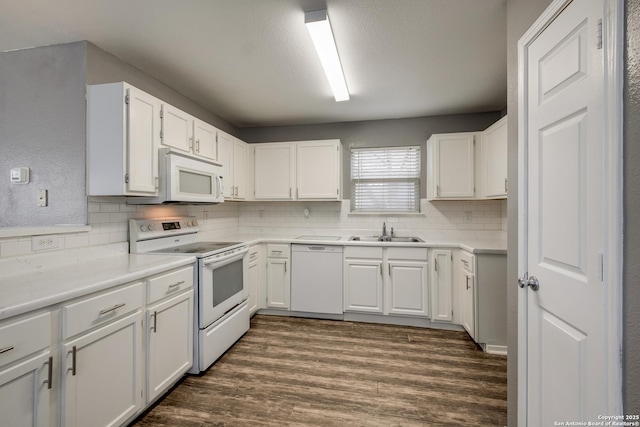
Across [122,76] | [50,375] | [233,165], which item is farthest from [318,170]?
[50,375]

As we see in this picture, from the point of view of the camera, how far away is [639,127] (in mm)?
750

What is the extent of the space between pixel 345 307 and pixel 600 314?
8.14ft

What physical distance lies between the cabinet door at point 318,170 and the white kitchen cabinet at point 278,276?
777 millimetres

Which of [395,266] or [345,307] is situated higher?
[395,266]

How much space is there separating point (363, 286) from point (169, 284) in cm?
200

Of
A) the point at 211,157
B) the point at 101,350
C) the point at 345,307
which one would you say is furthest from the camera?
the point at 345,307

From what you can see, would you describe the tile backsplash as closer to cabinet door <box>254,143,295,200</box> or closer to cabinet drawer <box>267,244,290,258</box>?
cabinet door <box>254,143,295,200</box>

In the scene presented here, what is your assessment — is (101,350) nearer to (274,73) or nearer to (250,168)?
(274,73)

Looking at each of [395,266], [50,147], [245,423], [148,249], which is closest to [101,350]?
[245,423]

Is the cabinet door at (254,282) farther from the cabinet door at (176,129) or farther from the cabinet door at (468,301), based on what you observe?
the cabinet door at (468,301)

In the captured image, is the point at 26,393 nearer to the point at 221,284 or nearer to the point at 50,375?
the point at 50,375

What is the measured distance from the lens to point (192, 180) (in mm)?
2432

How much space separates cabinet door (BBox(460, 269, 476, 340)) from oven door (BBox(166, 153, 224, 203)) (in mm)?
2583

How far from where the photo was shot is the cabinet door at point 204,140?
2.69 m
